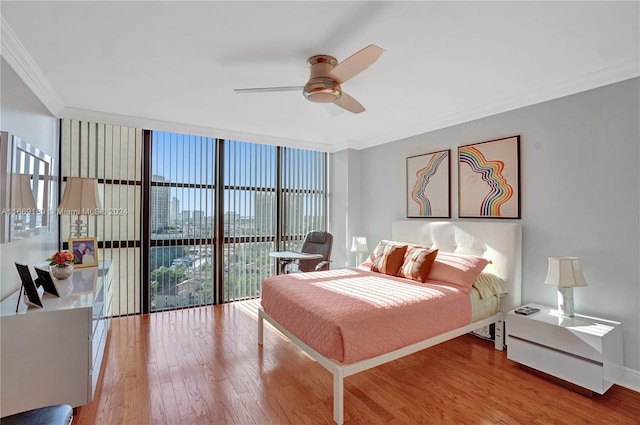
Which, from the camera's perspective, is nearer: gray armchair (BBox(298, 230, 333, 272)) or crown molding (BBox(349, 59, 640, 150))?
crown molding (BBox(349, 59, 640, 150))

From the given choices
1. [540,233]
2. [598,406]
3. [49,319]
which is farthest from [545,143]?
[49,319]

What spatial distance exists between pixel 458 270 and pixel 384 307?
46.1 inches

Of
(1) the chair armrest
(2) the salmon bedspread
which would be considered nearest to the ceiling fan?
(2) the salmon bedspread

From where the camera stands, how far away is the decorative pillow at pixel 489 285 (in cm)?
312

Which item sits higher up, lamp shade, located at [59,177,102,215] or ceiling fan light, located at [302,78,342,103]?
ceiling fan light, located at [302,78,342,103]

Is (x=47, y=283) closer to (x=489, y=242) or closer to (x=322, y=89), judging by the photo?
(x=322, y=89)

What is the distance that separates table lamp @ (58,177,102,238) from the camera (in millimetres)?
3122

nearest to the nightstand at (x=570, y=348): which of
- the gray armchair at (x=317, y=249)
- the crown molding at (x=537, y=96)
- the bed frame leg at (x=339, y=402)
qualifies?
the bed frame leg at (x=339, y=402)

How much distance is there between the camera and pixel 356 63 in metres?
2.05

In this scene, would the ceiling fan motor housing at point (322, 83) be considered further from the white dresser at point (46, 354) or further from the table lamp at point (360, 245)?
the table lamp at point (360, 245)

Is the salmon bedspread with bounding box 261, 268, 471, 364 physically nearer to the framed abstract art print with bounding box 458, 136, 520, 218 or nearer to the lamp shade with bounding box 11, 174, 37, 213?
the framed abstract art print with bounding box 458, 136, 520, 218

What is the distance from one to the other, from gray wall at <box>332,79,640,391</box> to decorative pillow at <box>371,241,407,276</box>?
48.9 inches

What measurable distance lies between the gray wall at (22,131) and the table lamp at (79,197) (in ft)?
1.26

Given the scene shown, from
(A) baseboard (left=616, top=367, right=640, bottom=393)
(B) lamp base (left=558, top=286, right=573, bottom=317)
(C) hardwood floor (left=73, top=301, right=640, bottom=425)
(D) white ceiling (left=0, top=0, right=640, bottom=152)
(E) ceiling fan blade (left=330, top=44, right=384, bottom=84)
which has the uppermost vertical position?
(D) white ceiling (left=0, top=0, right=640, bottom=152)
